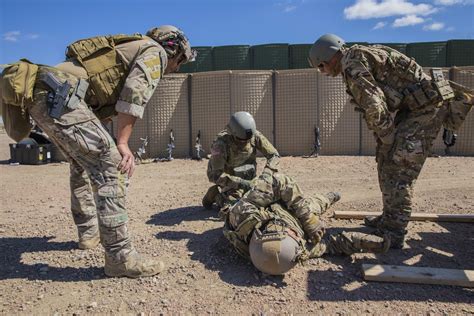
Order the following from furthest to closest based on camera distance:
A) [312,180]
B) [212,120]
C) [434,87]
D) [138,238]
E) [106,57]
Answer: [212,120]
[312,180]
[138,238]
[434,87]
[106,57]

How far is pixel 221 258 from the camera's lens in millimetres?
3283

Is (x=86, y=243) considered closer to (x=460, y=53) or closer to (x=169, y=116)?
(x=169, y=116)

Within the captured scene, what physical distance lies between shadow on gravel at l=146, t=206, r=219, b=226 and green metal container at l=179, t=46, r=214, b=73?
734 cm

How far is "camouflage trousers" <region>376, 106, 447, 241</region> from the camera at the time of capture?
3270mm

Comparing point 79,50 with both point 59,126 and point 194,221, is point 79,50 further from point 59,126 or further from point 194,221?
point 194,221

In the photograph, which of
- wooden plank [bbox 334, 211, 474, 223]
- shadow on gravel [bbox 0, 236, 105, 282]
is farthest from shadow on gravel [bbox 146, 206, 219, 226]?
wooden plank [bbox 334, 211, 474, 223]

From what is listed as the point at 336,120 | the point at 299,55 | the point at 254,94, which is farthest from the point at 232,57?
the point at 336,120

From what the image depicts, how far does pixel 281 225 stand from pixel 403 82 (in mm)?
1622

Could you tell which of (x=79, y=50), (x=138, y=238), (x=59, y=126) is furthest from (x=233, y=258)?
(x=79, y=50)

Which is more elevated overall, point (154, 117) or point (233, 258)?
point (154, 117)

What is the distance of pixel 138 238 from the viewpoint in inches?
148

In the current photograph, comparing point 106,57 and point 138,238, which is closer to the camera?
point 106,57

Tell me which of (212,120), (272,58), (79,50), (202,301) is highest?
(272,58)

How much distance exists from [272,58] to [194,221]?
26.2ft
